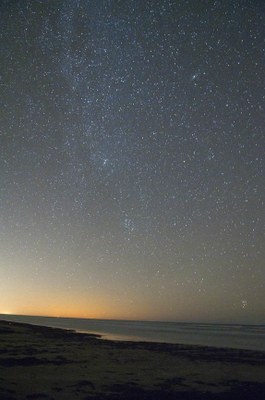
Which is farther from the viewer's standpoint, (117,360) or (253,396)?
(117,360)

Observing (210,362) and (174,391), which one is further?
(210,362)

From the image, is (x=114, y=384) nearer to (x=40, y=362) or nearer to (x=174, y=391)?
(x=174, y=391)

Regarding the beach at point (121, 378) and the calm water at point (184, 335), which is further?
the calm water at point (184, 335)

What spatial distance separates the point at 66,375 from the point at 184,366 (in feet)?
20.6

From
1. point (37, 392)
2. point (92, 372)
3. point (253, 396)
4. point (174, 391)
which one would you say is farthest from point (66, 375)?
point (253, 396)

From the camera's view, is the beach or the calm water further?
the calm water

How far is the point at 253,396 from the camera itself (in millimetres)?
10797

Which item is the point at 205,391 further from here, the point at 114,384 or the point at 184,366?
the point at 184,366

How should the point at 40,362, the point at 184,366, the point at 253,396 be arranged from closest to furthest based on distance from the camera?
the point at 253,396
the point at 40,362
the point at 184,366

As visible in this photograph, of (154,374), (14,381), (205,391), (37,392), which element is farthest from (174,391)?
(14,381)

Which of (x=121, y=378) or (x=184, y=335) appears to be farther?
(x=184, y=335)

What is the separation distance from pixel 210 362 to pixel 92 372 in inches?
297

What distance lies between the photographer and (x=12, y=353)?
1733cm

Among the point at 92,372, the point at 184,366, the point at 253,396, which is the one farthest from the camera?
the point at 184,366
